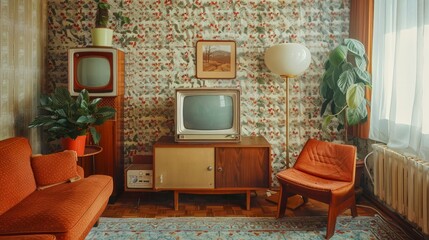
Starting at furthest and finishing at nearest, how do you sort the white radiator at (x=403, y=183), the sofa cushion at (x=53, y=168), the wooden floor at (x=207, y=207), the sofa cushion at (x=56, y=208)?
the wooden floor at (x=207, y=207) < the sofa cushion at (x=53, y=168) < the white radiator at (x=403, y=183) < the sofa cushion at (x=56, y=208)

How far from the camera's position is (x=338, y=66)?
110 inches

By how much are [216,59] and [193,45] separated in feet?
0.85

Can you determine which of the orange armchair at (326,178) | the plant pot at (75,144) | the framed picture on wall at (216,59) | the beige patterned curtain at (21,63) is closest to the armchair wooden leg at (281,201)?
the orange armchair at (326,178)

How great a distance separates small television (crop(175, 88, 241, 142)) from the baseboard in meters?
1.29

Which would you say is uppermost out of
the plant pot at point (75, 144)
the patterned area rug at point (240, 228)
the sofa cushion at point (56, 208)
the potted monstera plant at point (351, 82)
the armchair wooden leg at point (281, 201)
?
the potted monstera plant at point (351, 82)

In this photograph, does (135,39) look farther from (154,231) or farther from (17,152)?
(154,231)

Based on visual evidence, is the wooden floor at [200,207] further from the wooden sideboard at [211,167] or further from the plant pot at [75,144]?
the plant pot at [75,144]

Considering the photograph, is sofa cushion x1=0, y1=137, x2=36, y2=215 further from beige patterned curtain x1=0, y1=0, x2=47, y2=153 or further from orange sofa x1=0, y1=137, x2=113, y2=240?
beige patterned curtain x1=0, y1=0, x2=47, y2=153

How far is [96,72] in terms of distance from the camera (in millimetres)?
2750

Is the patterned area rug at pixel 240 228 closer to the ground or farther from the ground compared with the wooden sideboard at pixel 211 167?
closer to the ground

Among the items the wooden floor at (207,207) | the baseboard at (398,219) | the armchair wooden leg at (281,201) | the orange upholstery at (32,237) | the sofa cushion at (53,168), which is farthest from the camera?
the wooden floor at (207,207)

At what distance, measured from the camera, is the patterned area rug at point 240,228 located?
7.39 ft

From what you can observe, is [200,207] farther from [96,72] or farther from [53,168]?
[96,72]

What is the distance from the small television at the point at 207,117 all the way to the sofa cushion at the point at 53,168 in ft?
2.77
